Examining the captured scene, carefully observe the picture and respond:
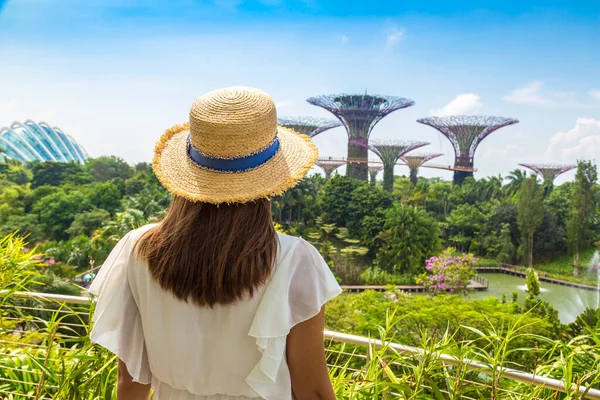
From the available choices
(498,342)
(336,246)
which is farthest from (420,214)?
(498,342)

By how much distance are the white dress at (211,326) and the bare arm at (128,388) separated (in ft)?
0.07

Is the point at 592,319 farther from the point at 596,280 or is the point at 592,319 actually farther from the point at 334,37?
the point at 334,37

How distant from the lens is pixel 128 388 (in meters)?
0.55

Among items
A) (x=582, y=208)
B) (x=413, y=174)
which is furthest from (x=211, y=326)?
(x=413, y=174)

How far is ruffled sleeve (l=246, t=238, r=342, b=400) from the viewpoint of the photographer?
0.44 meters

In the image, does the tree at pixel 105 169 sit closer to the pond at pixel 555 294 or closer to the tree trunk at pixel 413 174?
the tree trunk at pixel 413 174

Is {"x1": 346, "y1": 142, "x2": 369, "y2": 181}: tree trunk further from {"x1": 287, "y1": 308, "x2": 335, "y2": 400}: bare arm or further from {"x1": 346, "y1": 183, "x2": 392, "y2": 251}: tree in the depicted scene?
{"x1": 287, "y1": 308, "x2": 335, "y2": 400}: bare arm

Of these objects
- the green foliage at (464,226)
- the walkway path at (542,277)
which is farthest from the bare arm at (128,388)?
the green foliage at (464,226)

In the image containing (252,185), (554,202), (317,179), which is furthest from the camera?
(317,179)

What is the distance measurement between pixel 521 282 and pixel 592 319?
31.5 feet

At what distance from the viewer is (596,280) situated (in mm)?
17156

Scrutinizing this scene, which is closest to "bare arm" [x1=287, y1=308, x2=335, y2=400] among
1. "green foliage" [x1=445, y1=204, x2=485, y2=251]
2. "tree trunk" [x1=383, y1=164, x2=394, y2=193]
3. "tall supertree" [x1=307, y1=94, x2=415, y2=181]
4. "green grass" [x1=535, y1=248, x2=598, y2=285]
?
"green foliage" [x1=445, y1=204, x2=485, y2=251]

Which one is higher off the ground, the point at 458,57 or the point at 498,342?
the point at 458,57

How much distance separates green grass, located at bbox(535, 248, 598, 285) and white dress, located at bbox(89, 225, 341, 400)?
771 inches
